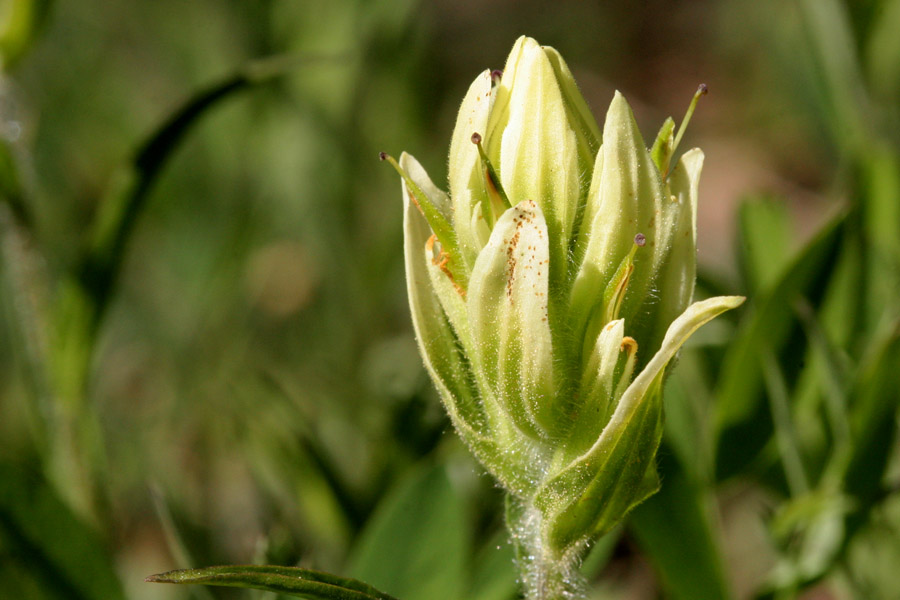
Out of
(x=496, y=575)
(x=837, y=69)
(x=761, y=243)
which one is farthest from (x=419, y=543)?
(x=837, y=69)

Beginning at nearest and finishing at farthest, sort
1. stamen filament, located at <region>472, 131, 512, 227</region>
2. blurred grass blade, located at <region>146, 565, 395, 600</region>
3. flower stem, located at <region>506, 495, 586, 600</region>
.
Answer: blurred grass blade, located at <region>146, 565, 395, 600</region> → stamen filament, located at <region>472, 131, 512, 227</region> → flower stem, located at <region>506, 495, 586, 600</region>

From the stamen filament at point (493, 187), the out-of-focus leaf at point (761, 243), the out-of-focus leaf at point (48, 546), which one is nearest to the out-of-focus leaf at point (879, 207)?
the out-of-focus leaf at point (761, 243)

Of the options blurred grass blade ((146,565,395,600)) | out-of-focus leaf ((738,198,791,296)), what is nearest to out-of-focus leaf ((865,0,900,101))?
out-of-focus leaf ((738,198,791,296))

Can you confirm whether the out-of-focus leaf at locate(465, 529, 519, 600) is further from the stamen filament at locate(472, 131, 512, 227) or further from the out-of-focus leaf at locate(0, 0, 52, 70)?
the out-of-focus leaf at locate(0, 0, 52, 70)

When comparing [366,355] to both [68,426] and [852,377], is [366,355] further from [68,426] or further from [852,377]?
[852,377]

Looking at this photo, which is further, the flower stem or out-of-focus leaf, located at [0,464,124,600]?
out-of-focus leaf, located at [0,464,124,600]

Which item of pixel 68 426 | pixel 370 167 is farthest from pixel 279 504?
pixel 370 167
